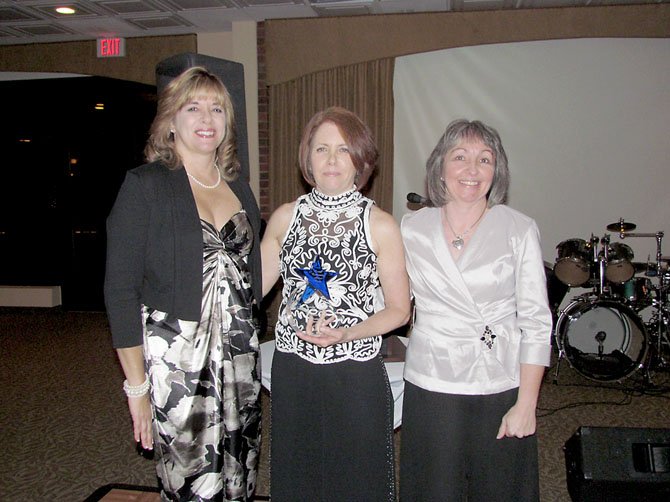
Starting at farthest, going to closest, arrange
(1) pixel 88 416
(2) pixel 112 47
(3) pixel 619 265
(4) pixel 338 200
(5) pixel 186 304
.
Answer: (2) pixel 112 47, (3) pixel 619 265, (1) pixel 88 416, (4) pixel 338 200, (5) pixel 186 304

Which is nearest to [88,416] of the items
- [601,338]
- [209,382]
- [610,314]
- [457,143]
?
[209,382]

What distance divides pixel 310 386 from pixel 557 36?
17.0 ft

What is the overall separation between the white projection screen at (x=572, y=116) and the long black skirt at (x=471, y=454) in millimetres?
4506

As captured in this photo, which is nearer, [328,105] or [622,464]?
[622,464]

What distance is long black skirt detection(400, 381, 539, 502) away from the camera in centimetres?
167

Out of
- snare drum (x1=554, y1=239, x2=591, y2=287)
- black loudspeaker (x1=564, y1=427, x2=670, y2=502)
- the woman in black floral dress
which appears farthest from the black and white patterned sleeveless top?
snare drum (x1=554, y1=239, x2=591, y2=287)

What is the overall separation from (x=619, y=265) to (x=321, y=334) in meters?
3.86

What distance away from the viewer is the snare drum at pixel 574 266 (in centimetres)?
470

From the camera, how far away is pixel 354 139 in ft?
5.99

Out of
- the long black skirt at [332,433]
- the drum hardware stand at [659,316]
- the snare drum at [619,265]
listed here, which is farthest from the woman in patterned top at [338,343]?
the drum hardware stand at [659,316]

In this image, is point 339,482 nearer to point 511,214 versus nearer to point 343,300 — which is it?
point 343,300

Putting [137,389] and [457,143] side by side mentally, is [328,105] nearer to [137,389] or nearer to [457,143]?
[457,143]

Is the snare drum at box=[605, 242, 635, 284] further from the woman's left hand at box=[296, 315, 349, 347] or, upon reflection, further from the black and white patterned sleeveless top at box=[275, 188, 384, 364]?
the woman's left hand at box=[296, 315, 349, 347]

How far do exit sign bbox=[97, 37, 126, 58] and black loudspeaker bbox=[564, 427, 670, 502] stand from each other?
6412mm
